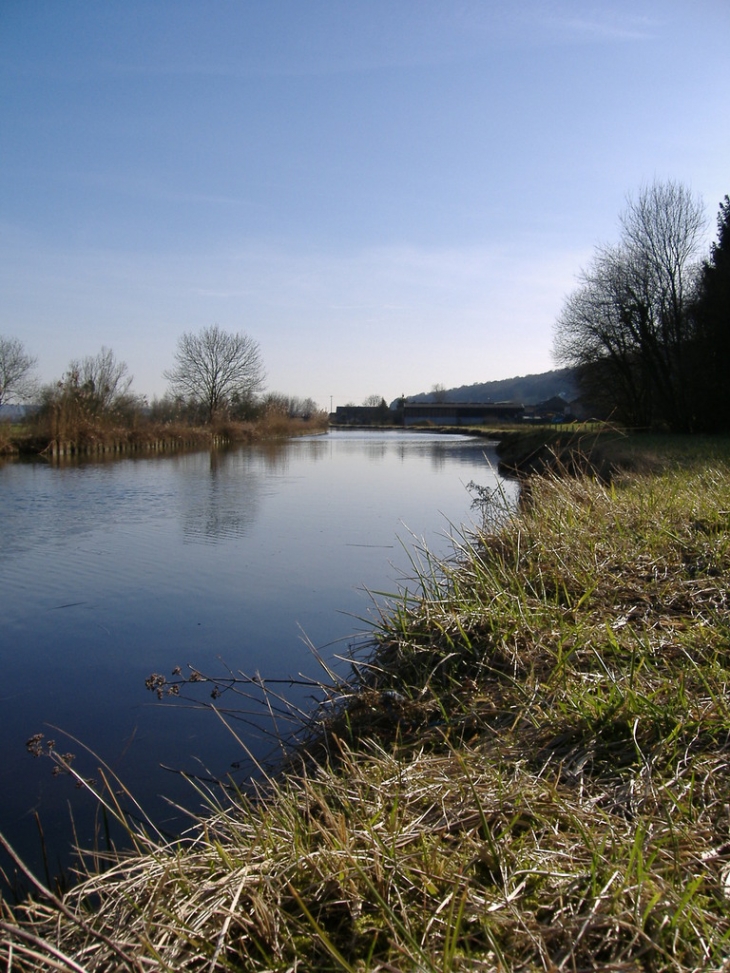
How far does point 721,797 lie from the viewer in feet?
6.72

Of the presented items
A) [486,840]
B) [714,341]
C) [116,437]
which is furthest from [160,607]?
[116,437]

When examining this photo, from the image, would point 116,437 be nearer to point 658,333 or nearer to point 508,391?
point 658,333

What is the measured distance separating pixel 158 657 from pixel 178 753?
5.56ft

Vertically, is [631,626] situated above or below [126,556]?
above

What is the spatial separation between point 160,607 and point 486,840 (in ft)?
18.2

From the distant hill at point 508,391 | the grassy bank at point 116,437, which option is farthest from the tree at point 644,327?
the distant hill at point 508,391

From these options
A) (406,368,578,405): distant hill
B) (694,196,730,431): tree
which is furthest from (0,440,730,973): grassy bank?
(406,368,578,405): distant hill

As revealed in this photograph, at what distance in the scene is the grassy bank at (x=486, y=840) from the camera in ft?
5.27

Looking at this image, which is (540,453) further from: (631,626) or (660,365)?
(631,626)

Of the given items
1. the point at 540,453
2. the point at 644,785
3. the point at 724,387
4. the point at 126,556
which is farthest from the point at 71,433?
the point at 644,785

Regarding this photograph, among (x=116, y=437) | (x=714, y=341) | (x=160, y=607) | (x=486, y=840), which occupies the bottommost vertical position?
(x=160, y=607)

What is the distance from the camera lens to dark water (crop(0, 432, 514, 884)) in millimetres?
3881

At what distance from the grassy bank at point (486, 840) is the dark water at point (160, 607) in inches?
35.1

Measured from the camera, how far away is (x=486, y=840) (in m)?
1.95
